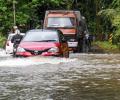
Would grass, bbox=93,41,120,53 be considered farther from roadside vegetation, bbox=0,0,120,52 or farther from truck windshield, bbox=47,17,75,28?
truck windshield, bbox=47,17,75,28

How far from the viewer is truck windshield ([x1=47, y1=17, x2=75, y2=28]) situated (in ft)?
115

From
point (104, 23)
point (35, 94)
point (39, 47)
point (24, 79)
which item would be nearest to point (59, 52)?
point (39, 47)

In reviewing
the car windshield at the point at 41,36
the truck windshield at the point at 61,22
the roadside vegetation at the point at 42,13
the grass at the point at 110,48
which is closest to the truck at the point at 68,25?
the truck windshield at the point at 61,22

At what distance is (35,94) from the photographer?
39.9 feet

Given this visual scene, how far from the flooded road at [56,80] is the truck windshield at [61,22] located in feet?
43.2

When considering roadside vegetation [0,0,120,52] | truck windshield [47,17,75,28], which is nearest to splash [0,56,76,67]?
truck windshield [47,17,75,28]

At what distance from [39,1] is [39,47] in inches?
1087

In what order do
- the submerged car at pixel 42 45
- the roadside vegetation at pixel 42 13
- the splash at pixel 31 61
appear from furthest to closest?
the roadside vegetation at pixel 42 13
the submerged car at pixel 42 45
the splash at pixel 31 61

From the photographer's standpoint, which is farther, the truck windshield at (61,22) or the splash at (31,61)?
the truck windshield at (61,22)

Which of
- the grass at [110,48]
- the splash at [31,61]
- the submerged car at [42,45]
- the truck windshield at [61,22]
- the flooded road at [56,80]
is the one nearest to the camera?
the flooded road at [56,80]

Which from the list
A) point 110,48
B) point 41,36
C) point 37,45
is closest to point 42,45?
point 37,45

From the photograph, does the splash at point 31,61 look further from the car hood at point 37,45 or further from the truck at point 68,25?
the truck at point 68,25

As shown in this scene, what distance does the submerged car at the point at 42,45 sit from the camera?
21.7m

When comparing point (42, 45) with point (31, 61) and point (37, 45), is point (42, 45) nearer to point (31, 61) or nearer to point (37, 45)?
point (37, 45)
